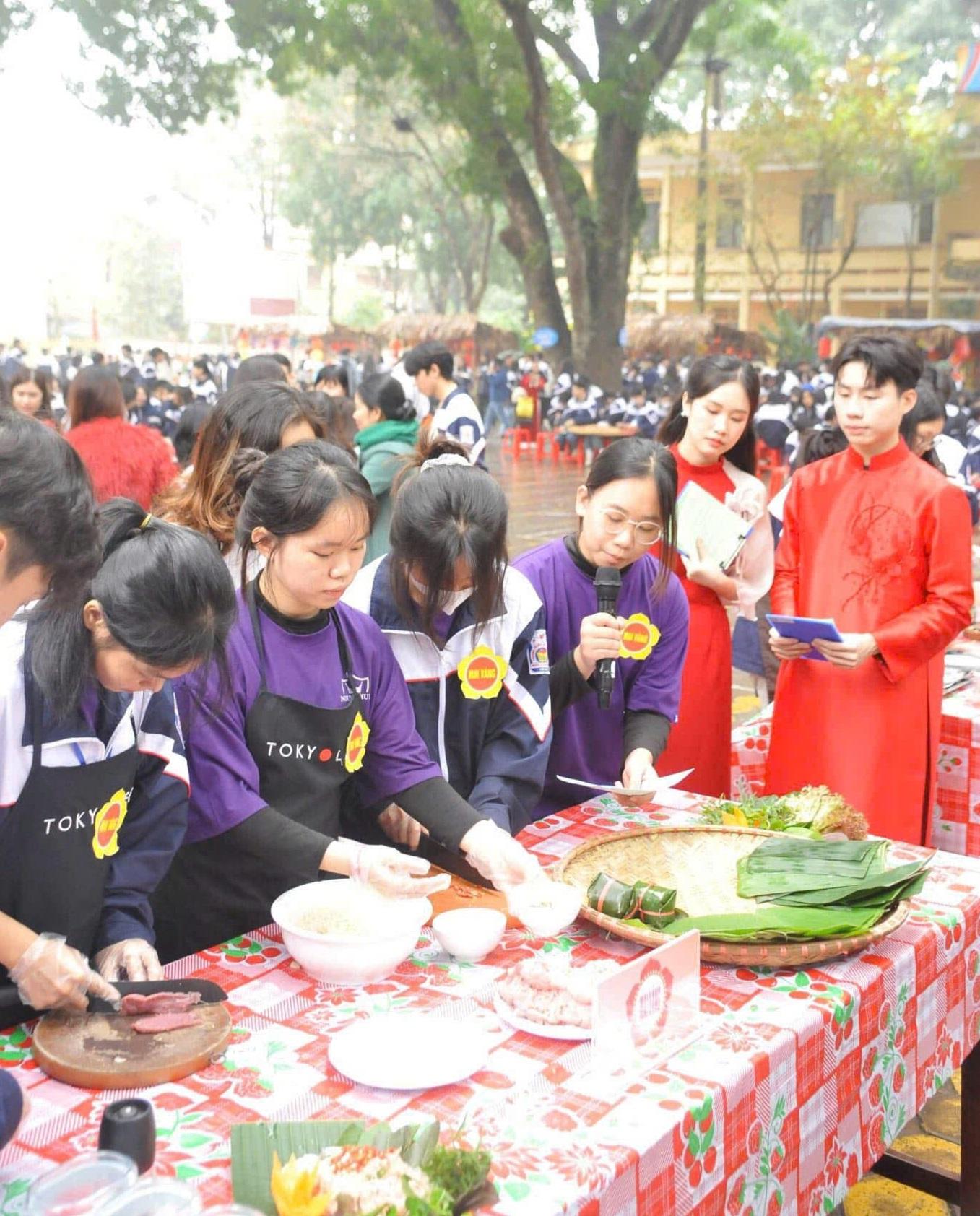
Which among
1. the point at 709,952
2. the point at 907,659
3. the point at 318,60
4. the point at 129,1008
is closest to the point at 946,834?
the point at 907,659

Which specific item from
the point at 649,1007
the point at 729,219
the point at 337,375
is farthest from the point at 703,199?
the point at 649,1007

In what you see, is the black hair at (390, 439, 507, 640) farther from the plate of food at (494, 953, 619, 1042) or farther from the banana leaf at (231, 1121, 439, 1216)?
the banana leaf at (231, 1121, 439, 1216)

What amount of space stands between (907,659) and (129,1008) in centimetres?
212

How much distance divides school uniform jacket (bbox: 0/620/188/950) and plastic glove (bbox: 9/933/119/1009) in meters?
0.19

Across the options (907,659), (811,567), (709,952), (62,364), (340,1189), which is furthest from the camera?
(62,364)

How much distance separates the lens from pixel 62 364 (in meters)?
24.3

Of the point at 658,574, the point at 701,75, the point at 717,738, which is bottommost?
the point at 717,738

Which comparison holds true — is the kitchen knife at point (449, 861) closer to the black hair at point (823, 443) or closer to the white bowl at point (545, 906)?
the white bowl at point (545, 906)

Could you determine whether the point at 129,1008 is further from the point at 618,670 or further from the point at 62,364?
the point at 62,364

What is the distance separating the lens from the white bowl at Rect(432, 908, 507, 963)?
1.77 metres

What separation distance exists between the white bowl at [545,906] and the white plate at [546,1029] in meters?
0.22

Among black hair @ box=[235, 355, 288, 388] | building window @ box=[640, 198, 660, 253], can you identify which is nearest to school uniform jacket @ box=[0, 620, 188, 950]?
black hair @ box=[235, 355, 288, 388]

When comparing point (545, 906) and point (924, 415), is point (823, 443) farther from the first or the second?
point (545, 906)

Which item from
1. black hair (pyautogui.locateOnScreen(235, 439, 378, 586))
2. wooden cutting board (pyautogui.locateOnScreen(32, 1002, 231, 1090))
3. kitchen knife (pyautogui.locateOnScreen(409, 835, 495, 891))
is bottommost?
kitchen knife (pyautogui.locateOnScreen(409, 835, 495, 891))
